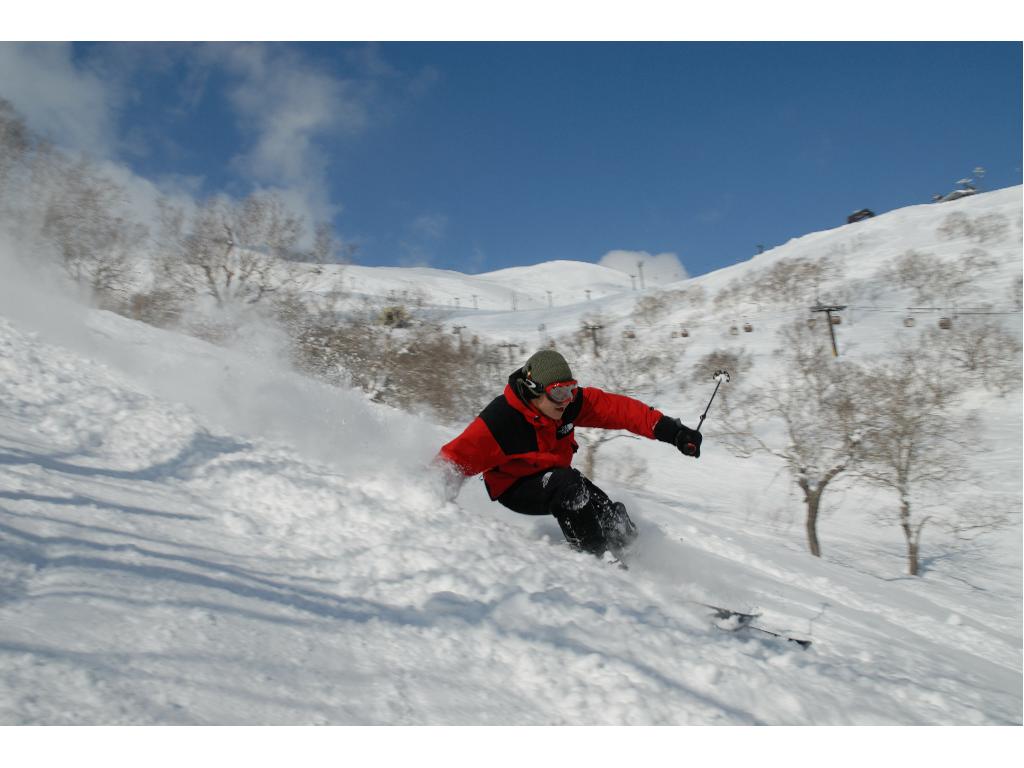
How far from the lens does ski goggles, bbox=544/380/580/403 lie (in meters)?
4.03

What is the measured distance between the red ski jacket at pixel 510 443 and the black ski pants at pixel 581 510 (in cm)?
18

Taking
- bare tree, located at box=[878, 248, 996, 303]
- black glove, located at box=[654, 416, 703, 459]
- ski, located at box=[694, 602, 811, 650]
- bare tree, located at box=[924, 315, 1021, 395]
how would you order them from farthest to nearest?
bare tree, located at box=[878, 248, 996, 303], bare tree, located at box=[924, 315, 1021, 395], black glove, located at box=[654, 416, 703, 459], ski, located at box=[694, 602, 811, 650]

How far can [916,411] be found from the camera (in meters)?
16.0

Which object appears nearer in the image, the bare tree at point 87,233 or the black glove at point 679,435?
the black glove at point 679,435

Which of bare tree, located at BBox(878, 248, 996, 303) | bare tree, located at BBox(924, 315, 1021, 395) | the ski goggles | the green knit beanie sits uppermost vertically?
bare tree, located at BBox(878, 248, 996, 303)

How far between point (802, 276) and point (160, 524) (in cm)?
5482

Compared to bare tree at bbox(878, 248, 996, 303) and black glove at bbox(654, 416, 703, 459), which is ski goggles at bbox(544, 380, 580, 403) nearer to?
black glove at bbox(654, 416, 703, 459)

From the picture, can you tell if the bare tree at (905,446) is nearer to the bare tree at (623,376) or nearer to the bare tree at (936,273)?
the bare tree at (623,376)

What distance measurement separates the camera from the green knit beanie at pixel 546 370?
4023 mm

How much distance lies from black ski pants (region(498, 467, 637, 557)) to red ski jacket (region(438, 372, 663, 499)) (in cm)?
18

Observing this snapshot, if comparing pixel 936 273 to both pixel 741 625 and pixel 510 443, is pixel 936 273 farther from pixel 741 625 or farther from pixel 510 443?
pixel 741 625

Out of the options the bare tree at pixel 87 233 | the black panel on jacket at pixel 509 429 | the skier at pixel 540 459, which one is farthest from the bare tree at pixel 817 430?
the bare tree at pixel 87 233

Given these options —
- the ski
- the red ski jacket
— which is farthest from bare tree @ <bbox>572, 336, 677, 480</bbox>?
the ski

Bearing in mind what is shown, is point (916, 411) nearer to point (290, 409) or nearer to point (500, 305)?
point (290, 409)
